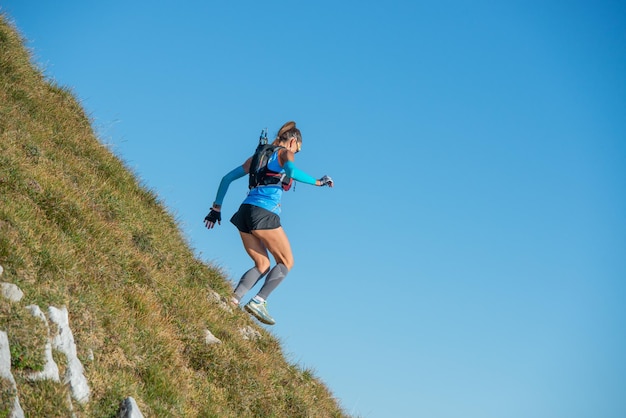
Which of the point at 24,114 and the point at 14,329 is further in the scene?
the point at 24,114

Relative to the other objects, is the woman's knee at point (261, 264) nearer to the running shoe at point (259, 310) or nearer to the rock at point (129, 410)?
the running shoe at point (259, 310)

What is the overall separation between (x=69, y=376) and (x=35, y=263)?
150cm

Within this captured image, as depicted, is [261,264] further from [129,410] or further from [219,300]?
[129,410]

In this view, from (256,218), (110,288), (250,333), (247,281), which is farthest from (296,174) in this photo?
(110,288)

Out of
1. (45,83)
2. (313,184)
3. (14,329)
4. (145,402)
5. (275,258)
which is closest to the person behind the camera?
(14,329)

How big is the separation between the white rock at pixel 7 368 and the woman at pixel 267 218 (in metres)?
6.02

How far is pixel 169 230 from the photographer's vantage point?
13.0 meters

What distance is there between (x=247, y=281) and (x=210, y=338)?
7.71ft

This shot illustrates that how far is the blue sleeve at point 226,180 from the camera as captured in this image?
1281cm

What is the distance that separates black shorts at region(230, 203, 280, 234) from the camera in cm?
1195

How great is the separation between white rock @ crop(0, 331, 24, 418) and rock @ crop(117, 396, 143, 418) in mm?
1121

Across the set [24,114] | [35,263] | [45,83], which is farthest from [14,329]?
[45,83]

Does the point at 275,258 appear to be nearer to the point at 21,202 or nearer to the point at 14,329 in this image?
the point at 21,202

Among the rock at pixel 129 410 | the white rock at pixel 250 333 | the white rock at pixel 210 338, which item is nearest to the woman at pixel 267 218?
the white rock at pixel 250 333
